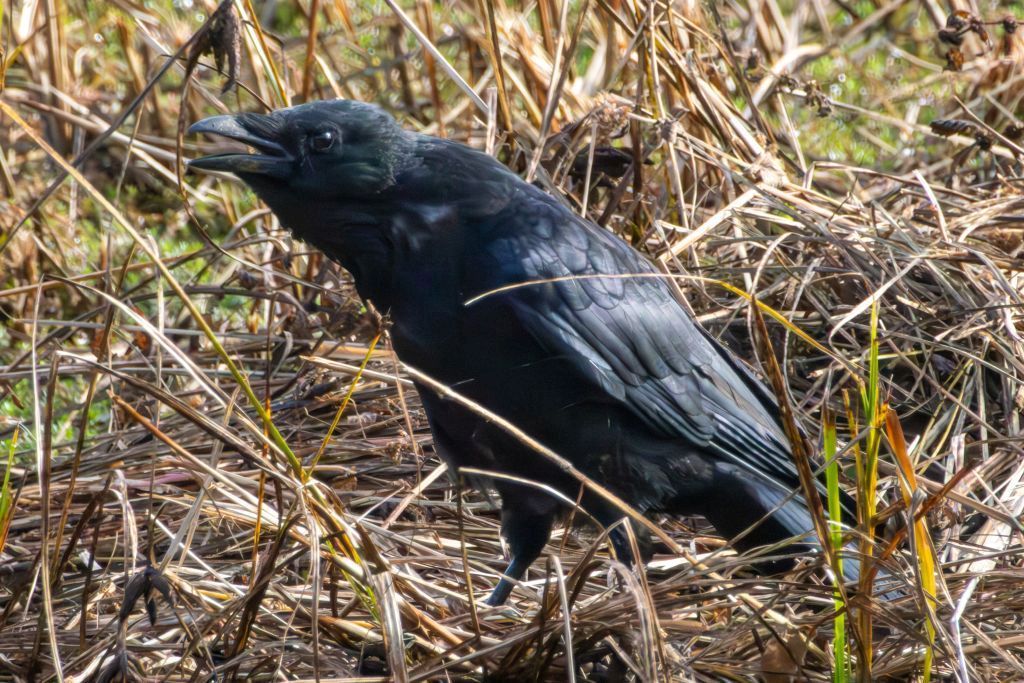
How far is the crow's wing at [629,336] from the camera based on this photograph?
10.0 ft

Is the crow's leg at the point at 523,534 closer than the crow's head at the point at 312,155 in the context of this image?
No

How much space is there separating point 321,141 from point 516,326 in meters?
0.68

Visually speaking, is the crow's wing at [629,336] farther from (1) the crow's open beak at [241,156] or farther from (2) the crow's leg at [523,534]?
(1) the crow's open beak at [241,156]

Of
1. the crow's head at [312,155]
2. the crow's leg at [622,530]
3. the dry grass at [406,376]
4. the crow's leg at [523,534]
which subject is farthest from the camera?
the crow's leg at [523,534]

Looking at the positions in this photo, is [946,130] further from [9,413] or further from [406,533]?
[9,413]

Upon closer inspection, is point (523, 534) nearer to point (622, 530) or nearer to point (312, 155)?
point (622, 530)

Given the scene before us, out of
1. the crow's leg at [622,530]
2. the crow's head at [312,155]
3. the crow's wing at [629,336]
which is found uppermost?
the crow's head at [312,155]

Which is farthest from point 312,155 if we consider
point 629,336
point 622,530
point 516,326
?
point 622,530

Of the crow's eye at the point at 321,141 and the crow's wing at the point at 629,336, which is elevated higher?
the crow's eye at the point at 321,141

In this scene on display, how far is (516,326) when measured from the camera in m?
3.03

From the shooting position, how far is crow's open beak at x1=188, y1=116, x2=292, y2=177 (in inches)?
113

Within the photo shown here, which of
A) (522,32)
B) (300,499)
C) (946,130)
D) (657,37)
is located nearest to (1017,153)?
(946,130)

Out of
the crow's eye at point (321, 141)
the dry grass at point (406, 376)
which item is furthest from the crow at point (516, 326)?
the dry grass at point (406, 376)

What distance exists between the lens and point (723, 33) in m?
4.70
